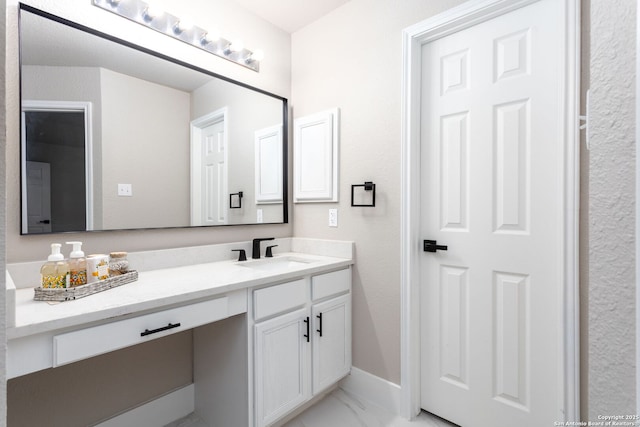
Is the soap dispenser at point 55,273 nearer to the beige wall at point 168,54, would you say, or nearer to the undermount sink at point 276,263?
the beige wall at point 168,54

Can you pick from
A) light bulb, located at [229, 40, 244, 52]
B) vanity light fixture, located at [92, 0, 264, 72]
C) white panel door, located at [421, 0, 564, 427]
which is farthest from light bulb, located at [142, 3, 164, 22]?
white panel door, located at [421, 0, 564, 427]

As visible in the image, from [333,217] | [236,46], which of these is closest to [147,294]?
[333,217]

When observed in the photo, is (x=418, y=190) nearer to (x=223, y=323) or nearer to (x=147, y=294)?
(x=223, y=323)

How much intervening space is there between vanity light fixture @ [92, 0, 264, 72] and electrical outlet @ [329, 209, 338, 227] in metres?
1.09

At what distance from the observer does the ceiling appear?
207cm

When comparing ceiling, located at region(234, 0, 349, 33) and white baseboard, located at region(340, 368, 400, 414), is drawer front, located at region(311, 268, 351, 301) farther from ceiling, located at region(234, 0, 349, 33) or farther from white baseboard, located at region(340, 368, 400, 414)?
ceiling, located at region(234, 0, 349, 33)

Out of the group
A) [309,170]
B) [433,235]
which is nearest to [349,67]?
[309,170]

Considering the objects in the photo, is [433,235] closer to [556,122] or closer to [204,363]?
[556,122]

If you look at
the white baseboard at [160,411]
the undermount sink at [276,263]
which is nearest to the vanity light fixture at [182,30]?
the undermount sink at [276,263]

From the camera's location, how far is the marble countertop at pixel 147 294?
3.19 ft

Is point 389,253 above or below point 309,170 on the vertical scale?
below

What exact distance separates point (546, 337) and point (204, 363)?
1.70 m

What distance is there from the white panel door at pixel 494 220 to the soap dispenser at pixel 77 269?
1.63m

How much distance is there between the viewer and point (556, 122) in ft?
4.59
